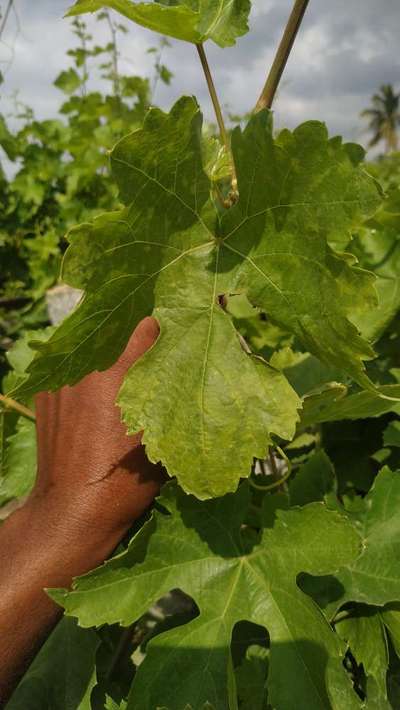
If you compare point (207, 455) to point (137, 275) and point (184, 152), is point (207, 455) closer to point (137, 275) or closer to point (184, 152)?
point (137, 275)

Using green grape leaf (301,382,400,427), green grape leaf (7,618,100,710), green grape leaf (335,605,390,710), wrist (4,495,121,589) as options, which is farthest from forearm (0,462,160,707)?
green grape leaf (335,605,390,710)

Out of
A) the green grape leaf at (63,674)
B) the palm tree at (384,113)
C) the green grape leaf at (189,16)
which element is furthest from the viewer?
the palm tree at (384,113)

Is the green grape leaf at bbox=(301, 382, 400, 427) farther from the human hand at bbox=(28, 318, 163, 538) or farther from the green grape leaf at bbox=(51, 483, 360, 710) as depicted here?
the human hand at bbox=(28, 318, 163, 538)

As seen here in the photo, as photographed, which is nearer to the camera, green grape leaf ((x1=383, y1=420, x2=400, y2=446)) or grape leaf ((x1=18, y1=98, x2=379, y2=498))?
grape leaf ((x1=18, y1=98, x2=379, y2=498))

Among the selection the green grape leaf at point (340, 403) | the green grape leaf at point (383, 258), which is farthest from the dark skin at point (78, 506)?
the green grape leaf at point (383, 258)

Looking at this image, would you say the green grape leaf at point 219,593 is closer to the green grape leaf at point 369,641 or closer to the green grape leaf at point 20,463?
the green grape leaf at point 369,641

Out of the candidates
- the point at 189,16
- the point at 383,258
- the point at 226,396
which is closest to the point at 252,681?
the point at 226,396

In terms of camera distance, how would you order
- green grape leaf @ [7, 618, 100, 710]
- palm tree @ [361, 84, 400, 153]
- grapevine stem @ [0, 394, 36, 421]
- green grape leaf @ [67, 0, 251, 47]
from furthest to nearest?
1. palm tree @ [361, 84, 400, 153]
2. grapevine stem @ [0, 394, 36, 421]
3. green grape leaf @ [7, 618, 100, 710]
4. green grape leaf @ [67, 0, 251, 47]

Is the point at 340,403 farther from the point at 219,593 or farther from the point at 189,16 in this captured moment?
the point at 189,16
